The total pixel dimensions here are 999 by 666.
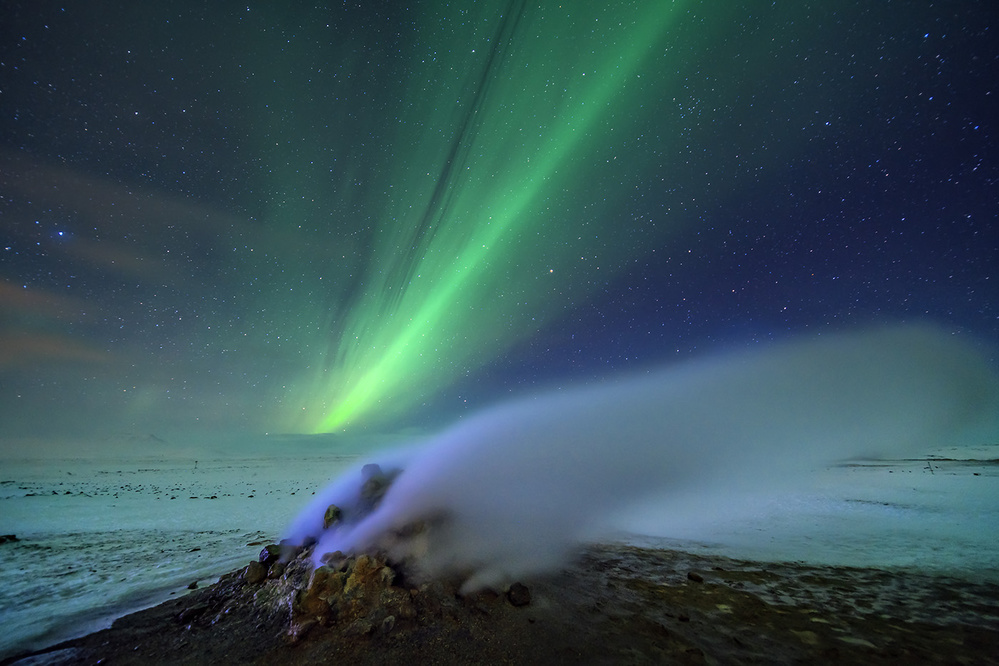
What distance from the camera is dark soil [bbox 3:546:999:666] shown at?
15.9 feet

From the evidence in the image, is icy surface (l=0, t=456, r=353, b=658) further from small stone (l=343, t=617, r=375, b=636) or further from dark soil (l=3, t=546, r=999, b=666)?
small stone (l=343, t=617, r=375, b=636)

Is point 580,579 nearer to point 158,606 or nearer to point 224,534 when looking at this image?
point 158,606

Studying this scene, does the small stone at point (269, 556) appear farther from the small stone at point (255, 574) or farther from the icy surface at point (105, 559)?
the icy surface at point (105, 559)

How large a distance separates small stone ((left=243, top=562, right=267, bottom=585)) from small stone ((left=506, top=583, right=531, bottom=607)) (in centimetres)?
513

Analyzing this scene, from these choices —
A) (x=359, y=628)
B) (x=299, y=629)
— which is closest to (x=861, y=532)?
(x=359, y=628)

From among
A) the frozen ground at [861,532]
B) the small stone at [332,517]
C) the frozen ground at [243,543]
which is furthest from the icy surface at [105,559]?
the frozen ground at [861,532]

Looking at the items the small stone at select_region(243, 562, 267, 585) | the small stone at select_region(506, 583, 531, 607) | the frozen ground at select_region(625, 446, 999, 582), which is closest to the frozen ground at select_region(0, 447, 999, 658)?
the frozen ground at select_region(625, 446, 999, 582)

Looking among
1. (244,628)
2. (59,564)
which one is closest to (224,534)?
(59,564)

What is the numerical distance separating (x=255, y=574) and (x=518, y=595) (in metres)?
5.46

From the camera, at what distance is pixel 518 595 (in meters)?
6.32

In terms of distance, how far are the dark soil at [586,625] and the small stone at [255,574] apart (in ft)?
0.34

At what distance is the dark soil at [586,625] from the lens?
483 cm

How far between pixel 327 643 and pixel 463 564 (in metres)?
2.70

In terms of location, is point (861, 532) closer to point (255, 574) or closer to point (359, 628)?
point (359, 628)
